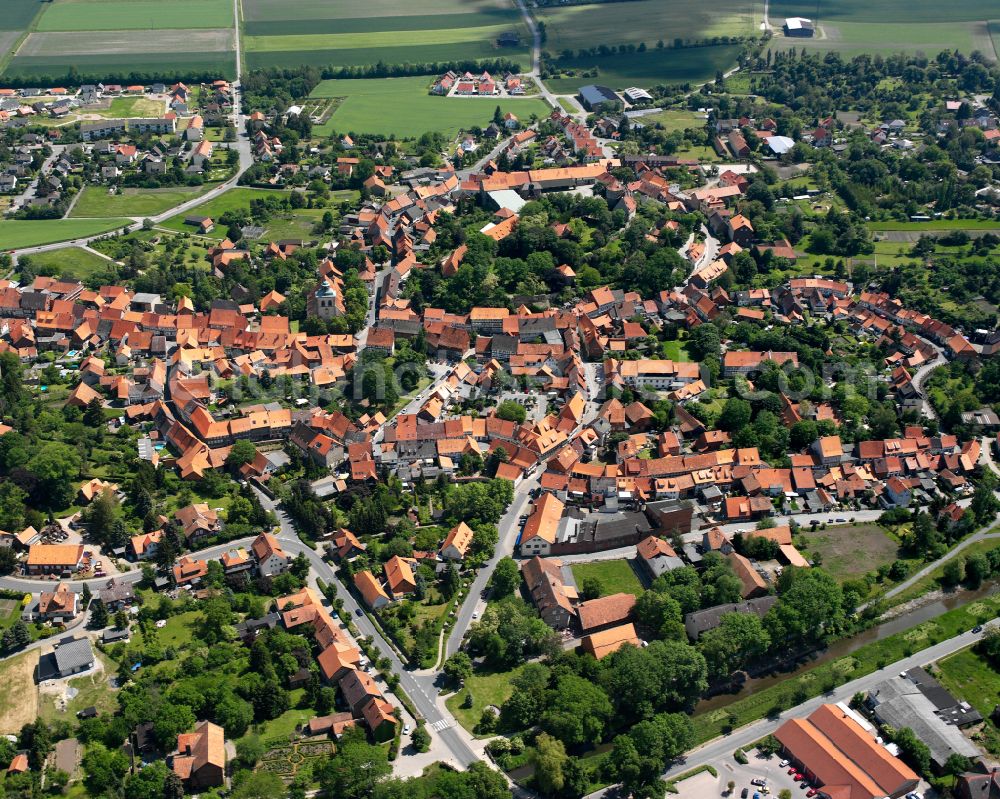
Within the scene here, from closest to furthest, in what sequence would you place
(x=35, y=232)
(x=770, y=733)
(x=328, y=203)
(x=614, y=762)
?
(x=614, y=762)
(x=770, y=733)
(x=35, y=232)
(x=328, y=203)

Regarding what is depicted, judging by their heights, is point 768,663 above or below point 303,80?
below

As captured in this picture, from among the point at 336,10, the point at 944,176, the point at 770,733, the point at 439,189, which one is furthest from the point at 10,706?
the point at 336,10

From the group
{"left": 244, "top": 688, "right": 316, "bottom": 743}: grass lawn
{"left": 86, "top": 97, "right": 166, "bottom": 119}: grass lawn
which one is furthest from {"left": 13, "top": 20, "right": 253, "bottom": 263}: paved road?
{"left": 244, "top": 688, "right": 316, "bottom": 743}: grass lawn

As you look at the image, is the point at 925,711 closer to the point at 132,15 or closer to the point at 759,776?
the point at 759,776

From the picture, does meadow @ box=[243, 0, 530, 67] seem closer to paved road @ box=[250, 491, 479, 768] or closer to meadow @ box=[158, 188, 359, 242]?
meadow @ box=[158, 188, 359, 242]

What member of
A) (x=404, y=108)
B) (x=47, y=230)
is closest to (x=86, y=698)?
(x=47, y=230)

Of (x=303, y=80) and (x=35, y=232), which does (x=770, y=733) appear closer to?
(x=35, y=232)
